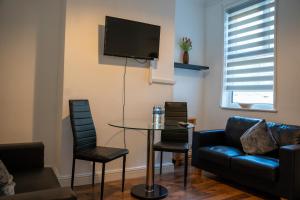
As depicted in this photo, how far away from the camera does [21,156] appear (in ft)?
7.09

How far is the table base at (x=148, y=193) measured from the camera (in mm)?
2725

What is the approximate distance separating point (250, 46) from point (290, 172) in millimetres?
2137

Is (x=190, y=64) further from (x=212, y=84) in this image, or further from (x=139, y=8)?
(x=139, y=8)

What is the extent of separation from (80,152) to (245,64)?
283cm

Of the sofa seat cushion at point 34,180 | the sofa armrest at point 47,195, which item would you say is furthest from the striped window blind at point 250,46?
the sofa armrest at point 47,195

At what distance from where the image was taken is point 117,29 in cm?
315

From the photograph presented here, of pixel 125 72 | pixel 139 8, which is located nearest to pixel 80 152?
pixel 125 72

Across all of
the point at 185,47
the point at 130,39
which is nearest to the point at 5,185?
the point at 130,39

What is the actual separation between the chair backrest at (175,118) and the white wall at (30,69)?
148 centimetres

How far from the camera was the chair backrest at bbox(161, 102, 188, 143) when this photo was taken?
350cm

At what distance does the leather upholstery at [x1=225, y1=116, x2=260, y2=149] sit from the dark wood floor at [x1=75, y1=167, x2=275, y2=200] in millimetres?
563

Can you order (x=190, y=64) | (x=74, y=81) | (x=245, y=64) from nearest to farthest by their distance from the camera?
(x=74, y=81) → (x=245, y=64) → (x=190, y=64)

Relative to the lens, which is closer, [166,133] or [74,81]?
[74,81]

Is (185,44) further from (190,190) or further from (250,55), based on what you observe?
(190,190)
